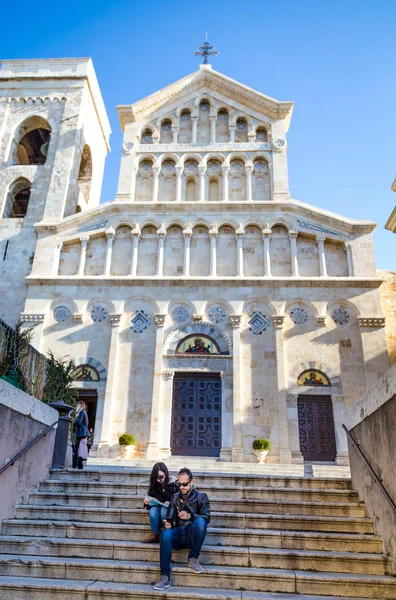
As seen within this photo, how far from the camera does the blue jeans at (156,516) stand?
6547mm

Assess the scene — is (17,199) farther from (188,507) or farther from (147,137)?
(188,507)

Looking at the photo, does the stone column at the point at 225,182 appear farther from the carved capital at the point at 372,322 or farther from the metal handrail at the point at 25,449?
the metal handrail at the point at 25,449

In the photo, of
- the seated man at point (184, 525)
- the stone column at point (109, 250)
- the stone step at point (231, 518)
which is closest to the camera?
the seated man at point (184, 525)

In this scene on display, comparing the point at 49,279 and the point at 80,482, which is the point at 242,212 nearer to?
the point at 49,279

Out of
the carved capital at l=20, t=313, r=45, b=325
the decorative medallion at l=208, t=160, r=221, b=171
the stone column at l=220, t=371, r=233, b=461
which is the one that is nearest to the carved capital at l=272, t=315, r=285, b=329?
the stone column at l=220, t=371, r=233, b=461

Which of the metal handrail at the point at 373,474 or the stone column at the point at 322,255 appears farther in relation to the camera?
the stone column at the point at 322,255

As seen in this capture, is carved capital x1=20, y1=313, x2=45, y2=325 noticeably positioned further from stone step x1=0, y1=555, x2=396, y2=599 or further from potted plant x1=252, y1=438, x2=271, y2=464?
stone step x1=0, y1=555, x2=396, y2=599

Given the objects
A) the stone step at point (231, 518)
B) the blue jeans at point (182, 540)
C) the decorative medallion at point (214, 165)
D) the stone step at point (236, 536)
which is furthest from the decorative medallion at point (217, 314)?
the blue jeans at point (182, 540)

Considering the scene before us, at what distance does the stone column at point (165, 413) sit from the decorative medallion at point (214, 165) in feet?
33.7

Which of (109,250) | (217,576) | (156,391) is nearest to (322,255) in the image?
(156,391)

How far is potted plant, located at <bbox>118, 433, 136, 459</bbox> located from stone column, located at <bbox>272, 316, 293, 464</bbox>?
5412 millimetres

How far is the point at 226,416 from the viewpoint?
17.9 meters

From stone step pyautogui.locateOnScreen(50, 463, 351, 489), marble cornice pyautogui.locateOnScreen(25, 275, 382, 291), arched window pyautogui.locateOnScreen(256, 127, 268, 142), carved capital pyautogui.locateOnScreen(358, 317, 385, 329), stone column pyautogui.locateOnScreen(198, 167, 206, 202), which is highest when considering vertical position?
arched window pyautogui.locateOnScreen(256, 127, 268, 142)

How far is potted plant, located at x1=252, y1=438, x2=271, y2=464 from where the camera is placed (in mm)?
16578
